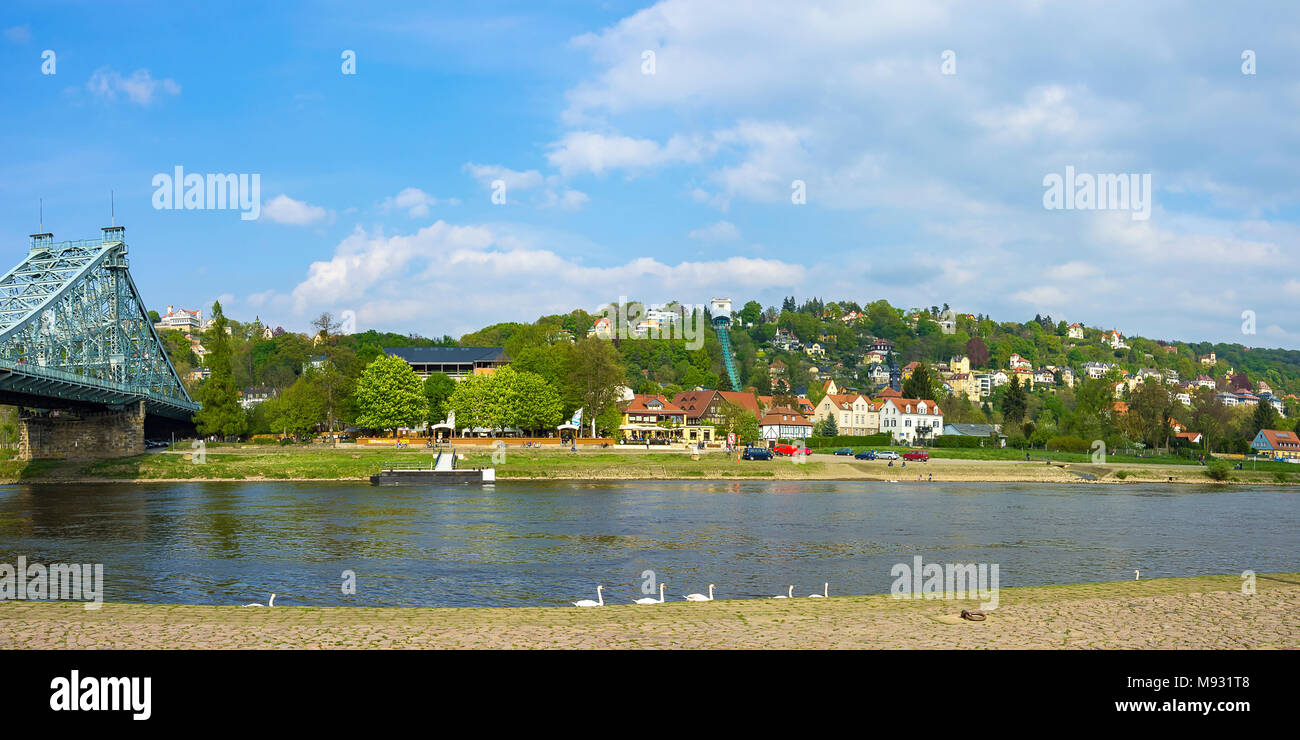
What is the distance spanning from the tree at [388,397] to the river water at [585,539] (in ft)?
95.9

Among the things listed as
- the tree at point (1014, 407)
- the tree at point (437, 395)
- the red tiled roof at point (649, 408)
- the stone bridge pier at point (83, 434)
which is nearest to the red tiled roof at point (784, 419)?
the red tiled roof at point (649, 408)

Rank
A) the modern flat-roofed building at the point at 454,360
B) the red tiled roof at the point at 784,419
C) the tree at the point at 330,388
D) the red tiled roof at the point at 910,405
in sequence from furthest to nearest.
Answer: the red tiled roof at the point at 910,405 < the modern flat-roofed building at the point at 454,360 < the red tiled roof at the point at 784,419 < the tree at the point at 330,388

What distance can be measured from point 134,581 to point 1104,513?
46867 millimetres

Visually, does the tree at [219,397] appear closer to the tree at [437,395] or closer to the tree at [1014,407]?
the tree at [437,395]

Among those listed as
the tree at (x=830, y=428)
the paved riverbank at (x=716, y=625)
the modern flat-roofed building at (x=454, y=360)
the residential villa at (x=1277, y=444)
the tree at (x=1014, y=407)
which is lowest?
the residential villa at (x=1277, y=444)

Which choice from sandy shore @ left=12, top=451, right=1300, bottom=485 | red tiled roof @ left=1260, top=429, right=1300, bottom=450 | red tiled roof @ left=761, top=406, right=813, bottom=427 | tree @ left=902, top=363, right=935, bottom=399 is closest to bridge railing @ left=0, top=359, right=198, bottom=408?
sandy shore @ left=12, top=451, right=1300, bottom=485

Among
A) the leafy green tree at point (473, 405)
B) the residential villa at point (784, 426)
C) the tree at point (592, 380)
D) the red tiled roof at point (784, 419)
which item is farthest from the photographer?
the red tiled roof at point (784, 419)

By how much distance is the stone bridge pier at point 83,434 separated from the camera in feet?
242

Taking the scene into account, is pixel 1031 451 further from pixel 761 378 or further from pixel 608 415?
pixel 761 378

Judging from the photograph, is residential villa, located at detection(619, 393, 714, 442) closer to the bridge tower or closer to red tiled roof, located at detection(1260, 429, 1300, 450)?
the bridge tower

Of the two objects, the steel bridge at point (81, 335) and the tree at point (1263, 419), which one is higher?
the steel bridge at point (81, 335)

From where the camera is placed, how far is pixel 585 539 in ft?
114

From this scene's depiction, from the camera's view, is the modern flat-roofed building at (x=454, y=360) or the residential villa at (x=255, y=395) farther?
the residential villa at (x=255, y=395)

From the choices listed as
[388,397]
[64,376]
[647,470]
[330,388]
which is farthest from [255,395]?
Answer: [647,470]
